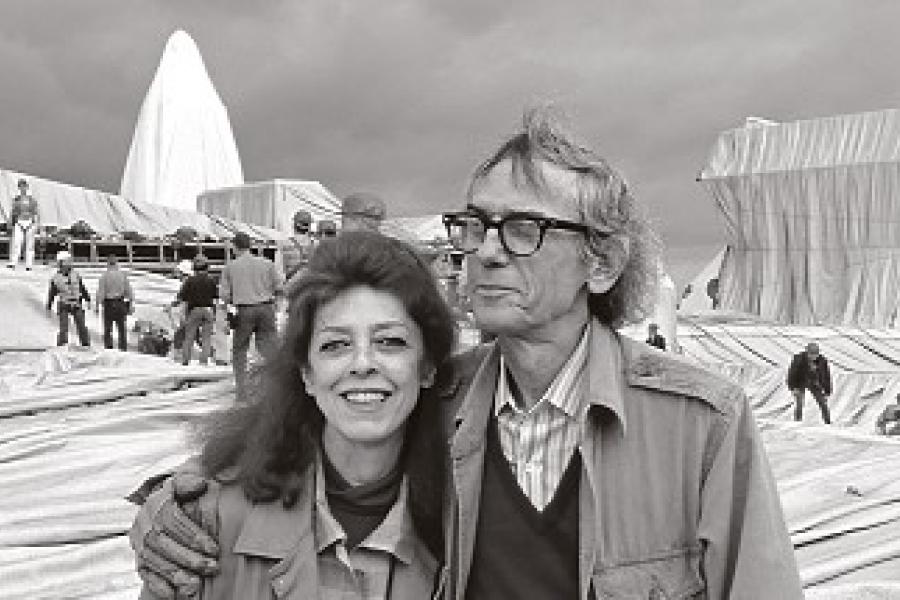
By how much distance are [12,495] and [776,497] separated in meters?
4.82

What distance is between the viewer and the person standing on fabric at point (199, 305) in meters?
10.7

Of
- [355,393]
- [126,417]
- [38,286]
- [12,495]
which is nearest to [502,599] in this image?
[355,393]

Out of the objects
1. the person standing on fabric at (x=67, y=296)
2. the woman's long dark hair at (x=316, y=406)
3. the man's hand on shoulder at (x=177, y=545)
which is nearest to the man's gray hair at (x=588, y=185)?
the woman's long dark hair at (x=316, y=406)

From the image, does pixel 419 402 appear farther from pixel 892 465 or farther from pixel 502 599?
pixel 892 465

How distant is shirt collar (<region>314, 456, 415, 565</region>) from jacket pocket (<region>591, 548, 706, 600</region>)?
361mm

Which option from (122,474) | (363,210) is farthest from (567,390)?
(122,474)

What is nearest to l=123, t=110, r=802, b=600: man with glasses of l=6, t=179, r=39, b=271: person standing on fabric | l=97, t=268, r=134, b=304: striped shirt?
l=97, t=268, r=134, b=304: striped shirt

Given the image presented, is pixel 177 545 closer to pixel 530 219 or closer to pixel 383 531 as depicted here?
pixel 383 531

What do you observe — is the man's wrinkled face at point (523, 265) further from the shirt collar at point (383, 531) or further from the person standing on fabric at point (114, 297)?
the person standing on fabric at point (114, 297)

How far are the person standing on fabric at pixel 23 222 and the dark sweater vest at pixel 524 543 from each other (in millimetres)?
14363

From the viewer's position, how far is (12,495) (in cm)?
584

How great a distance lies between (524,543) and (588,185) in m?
0.65

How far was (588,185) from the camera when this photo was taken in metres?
2.05

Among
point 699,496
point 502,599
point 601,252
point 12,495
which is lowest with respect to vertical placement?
point 12,495
